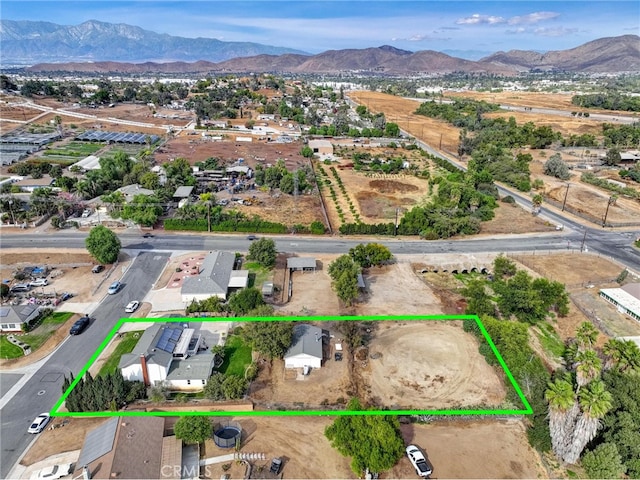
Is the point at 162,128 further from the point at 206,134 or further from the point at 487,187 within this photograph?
the point at 487,187

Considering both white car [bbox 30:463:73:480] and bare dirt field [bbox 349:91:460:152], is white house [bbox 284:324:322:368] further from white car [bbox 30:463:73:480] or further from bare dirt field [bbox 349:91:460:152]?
bare dirt field [bbox 349:91:460:152]

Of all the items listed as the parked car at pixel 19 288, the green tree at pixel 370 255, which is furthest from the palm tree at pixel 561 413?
the parked car at pixel 19 288

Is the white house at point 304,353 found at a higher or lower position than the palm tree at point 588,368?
lower

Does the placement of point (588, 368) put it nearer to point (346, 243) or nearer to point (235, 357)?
point (235, 357)

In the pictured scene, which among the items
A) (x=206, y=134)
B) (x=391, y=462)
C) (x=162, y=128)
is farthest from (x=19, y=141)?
(x=391, y=462)

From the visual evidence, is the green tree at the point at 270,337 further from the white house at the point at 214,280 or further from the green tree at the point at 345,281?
the white house at the point at 214,280
